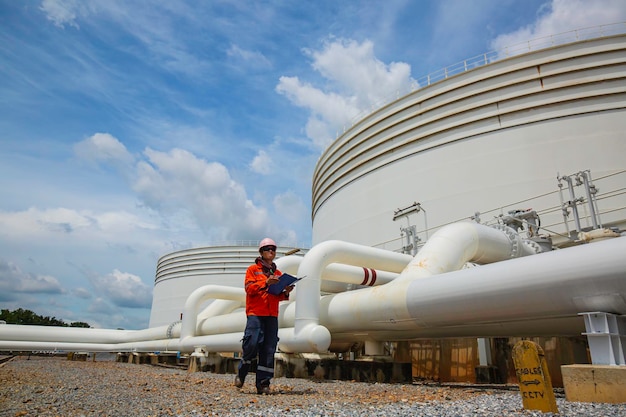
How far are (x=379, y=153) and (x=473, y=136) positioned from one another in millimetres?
4216

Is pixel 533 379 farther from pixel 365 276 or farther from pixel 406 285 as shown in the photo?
pixel 365 276

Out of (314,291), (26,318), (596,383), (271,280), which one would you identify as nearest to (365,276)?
(314,291)

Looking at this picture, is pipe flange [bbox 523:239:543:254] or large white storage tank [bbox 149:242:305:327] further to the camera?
large white storage tank [bbox 149:242:305:327]

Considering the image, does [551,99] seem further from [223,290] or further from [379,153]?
[223,290]

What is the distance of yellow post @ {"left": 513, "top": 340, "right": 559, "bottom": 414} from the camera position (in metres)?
3.36

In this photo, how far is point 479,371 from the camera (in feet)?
32.3

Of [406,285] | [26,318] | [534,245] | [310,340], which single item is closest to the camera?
[406,285]

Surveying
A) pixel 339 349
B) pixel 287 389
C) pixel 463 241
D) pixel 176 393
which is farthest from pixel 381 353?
pixel 176 393

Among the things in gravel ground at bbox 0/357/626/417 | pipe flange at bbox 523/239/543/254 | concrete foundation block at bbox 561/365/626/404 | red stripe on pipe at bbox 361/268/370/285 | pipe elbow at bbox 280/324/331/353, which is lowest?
gravel ground at bbox 0/357/626/417

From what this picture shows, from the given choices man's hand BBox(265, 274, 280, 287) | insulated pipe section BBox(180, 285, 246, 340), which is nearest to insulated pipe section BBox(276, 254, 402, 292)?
insulated pipe section BBox(180, 285, 246, 340)

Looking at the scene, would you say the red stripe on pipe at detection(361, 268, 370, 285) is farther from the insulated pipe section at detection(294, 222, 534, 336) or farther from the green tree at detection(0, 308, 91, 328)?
the green tree at detection(0, 308, 91, 328)

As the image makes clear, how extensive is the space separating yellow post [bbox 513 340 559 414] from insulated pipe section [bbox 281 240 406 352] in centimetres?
401

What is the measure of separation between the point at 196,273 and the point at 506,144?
26.5m

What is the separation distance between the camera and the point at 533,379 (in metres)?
3.49
